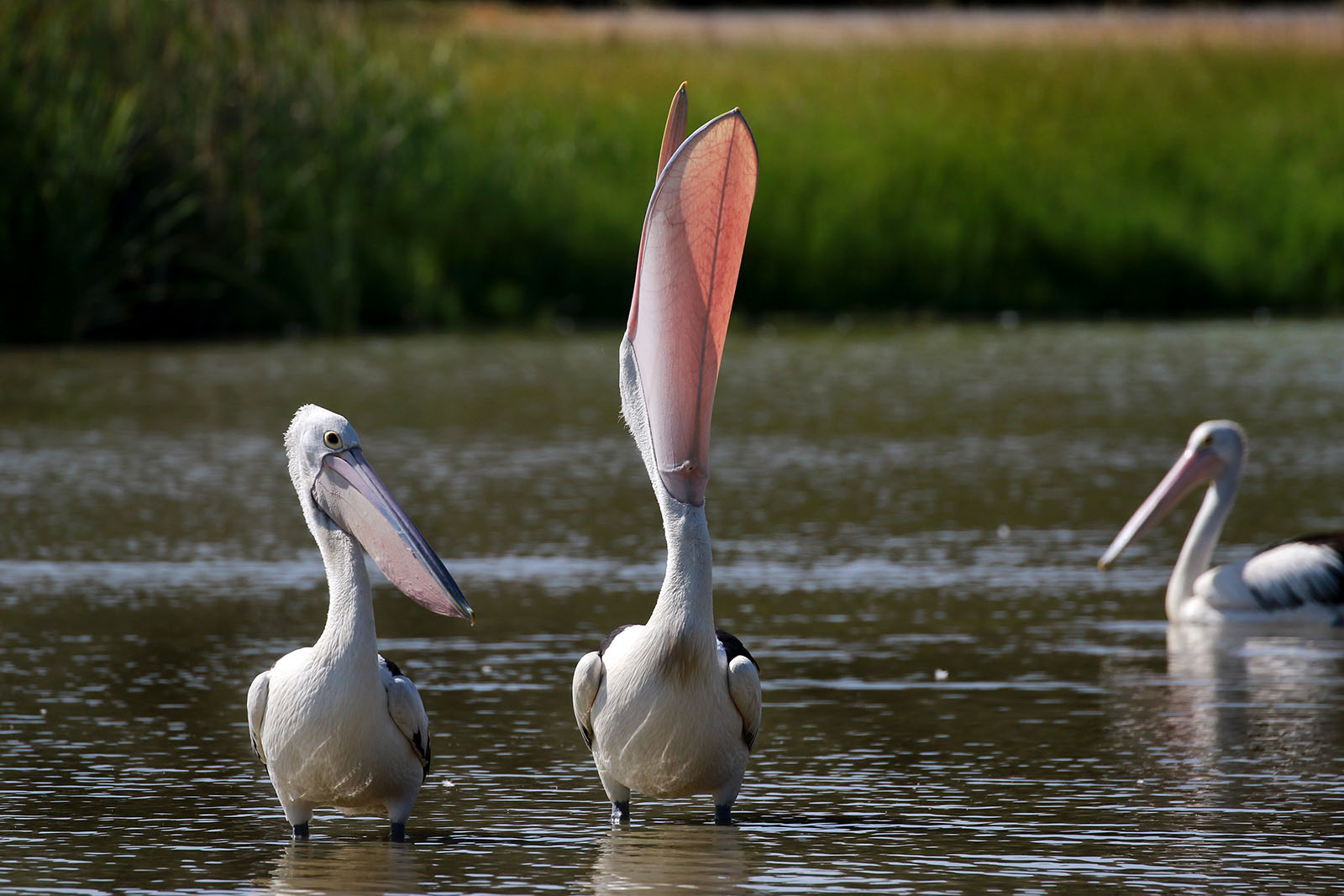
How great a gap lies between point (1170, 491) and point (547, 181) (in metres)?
10.7

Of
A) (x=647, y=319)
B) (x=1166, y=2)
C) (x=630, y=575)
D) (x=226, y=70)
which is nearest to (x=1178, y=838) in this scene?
(x=647, y=319)

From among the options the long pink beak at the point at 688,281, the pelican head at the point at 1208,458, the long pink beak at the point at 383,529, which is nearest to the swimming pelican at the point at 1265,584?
the pelican head at the point at 1208,458

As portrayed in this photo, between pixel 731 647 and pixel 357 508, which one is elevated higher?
pixel 357 508

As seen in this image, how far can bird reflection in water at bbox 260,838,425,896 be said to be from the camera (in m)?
4.64

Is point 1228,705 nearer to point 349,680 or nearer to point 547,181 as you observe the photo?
point 349,680

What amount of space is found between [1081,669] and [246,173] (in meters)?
11.2

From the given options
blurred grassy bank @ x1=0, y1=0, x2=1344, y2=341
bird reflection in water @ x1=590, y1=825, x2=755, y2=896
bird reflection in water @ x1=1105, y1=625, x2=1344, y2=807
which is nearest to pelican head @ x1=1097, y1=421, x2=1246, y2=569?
bird reflection in water @ x1=1105, y1=625, x2=1344, y2=807

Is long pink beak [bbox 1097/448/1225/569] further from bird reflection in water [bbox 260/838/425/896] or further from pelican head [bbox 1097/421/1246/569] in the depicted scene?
bird reflection in water [bbox 260/838/425/896]

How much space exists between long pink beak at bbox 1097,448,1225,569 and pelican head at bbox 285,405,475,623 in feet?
12.1

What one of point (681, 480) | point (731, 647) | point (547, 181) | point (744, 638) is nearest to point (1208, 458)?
point (744, 638)

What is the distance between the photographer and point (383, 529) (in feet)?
Result: 16.2

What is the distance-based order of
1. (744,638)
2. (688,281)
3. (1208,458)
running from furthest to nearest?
(1208,458) → (744,638) → (688,281)

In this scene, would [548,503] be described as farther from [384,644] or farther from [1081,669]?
[1081,669]

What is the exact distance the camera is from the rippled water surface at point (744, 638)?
4922 mm
